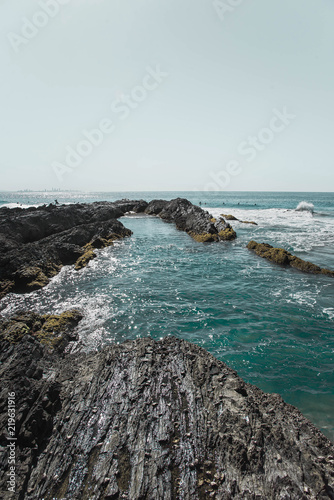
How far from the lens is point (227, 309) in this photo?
13.1 metres

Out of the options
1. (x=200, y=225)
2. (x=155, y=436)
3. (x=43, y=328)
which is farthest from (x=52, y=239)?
(x=155, y=436)

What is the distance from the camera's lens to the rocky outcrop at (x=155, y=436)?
455 cm

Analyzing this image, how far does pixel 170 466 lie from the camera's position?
Answer: 4902mm

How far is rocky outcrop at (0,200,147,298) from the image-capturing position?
54.6 feet

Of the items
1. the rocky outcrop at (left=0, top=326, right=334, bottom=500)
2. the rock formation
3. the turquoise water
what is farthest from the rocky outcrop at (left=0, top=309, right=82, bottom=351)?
the rock formation

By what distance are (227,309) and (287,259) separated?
1077 centimetres

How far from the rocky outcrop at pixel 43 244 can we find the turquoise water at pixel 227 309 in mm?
1285

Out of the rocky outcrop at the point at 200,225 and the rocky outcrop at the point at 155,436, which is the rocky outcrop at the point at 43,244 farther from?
the rocky outcrop at the point at 155,436

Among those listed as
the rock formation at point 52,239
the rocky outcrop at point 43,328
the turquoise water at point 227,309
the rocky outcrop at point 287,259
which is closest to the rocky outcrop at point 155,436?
the rocky outcrop at point 43,328

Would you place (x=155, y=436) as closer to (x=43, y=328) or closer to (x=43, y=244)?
(x=43, y=328)

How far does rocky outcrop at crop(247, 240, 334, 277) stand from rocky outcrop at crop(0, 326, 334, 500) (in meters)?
15.3

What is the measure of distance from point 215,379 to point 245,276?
12153mm

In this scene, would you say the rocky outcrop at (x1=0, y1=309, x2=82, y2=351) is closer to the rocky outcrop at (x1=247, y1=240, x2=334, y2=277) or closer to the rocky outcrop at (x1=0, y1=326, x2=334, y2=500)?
→ the rocky outcrop at (x1=0, y1=326, x2=334, y2=500)

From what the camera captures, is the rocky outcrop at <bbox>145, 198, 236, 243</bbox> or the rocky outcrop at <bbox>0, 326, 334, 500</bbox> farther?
the rocky outcrop at <bbox>145, 198, 236, 243</bbox>
